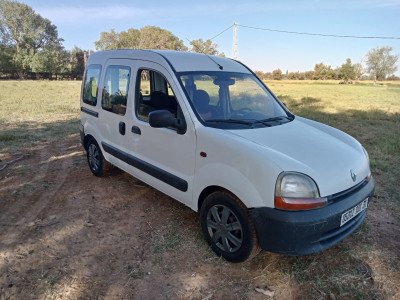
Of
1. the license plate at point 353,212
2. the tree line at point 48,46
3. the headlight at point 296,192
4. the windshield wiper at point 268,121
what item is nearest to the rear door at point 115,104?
the windshield wiper at point 268,121

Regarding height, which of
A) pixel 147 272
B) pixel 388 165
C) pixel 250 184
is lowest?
pixel 147 272

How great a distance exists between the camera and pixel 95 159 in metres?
4.88

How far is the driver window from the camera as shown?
11.6 ft

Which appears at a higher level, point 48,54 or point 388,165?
point 48,54

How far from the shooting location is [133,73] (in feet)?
11.9

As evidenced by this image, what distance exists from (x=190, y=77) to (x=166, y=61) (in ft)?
1.10

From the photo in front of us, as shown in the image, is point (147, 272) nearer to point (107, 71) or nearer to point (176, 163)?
point (176, 163)

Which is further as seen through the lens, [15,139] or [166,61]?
[15,139]

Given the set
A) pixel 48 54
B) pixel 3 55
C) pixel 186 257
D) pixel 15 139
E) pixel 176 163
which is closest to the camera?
pixel 186 257

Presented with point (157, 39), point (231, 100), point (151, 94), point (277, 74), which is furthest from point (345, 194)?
point (277, 74)

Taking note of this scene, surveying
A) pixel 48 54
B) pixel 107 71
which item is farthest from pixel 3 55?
pixel 107 71

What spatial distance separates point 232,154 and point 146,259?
1.38m

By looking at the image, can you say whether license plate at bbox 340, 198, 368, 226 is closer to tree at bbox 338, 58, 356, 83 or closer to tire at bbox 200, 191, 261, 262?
tire at bbox 200, 191, 261, 262

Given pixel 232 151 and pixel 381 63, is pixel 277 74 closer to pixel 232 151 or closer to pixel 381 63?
pixel 381 63
